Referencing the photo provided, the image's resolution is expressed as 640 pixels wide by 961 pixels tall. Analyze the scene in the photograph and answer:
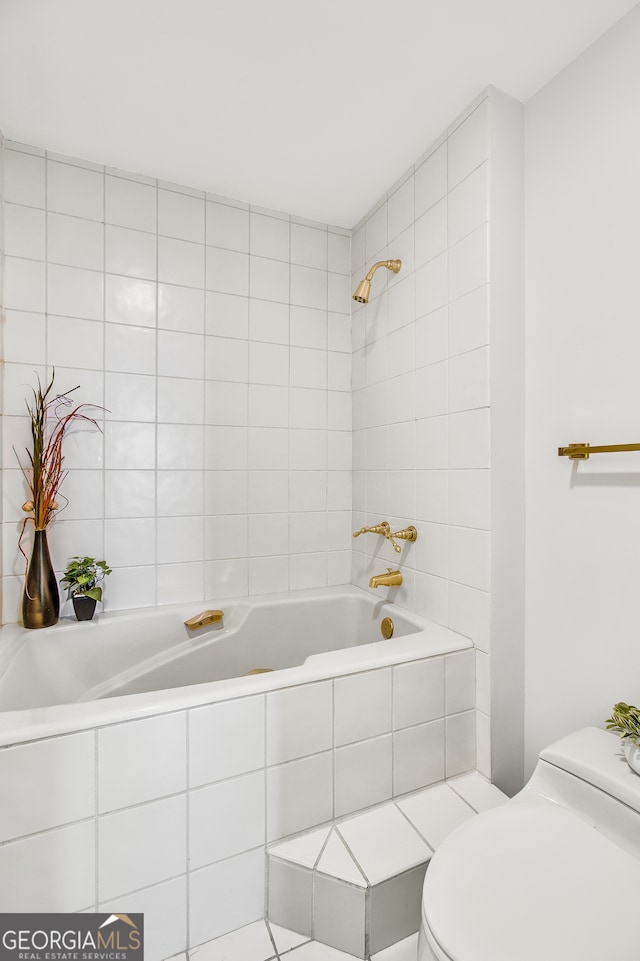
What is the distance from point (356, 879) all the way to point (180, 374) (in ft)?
5.67

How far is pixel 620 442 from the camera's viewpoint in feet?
3.93

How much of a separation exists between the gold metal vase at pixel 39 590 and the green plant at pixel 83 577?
0.22 ft

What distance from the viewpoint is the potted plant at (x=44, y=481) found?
5.23 ft

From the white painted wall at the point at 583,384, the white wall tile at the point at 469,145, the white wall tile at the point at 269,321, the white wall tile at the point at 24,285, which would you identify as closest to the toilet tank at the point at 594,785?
the white painted wall at the point at 583,384

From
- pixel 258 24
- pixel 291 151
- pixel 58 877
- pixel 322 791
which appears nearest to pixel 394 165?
pixel 291 151

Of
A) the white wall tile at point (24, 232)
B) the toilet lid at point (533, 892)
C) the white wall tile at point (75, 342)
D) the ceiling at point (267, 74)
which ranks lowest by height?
the toilet lid at point (533, 892)

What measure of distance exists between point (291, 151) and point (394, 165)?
1.32 ft

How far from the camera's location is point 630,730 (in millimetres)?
1021

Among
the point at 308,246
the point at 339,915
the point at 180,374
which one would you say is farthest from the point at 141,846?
the point at 308,246

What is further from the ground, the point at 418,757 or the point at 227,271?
the point at 227,271

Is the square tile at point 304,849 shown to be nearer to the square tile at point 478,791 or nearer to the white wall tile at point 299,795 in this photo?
the white wall tile at point 299,795

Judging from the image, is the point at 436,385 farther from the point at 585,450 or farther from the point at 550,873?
the point at 550,873

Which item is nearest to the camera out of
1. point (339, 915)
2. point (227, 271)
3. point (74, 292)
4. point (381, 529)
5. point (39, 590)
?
point (339, 915)

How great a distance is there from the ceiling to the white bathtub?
1.70m
